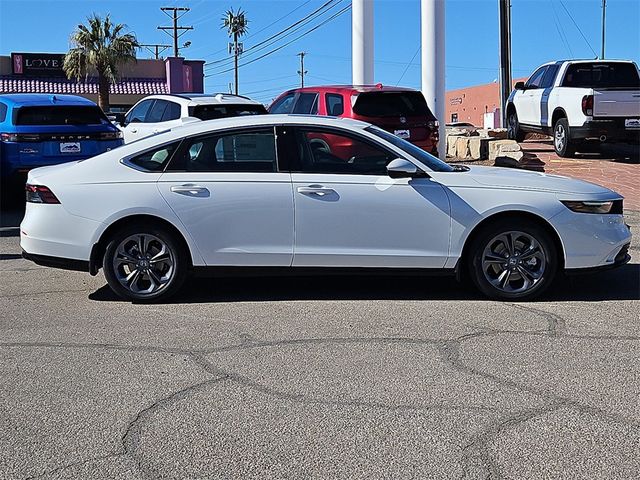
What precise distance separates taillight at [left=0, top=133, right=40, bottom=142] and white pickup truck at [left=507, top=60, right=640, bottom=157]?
10.00 metres

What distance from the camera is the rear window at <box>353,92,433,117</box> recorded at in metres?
13.4

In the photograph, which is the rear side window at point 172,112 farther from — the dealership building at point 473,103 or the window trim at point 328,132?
the dealership building at point 473,103

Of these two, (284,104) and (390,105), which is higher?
(284,104)

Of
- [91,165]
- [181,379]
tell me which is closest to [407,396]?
[181,379]

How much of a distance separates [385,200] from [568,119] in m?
11.1

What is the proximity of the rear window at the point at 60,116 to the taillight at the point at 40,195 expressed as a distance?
17.6ft

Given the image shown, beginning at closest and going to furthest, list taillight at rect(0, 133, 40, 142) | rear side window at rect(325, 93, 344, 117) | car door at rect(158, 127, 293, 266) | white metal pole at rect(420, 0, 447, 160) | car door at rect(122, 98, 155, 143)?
car door at rect(158, 127, 293, 266) < taillight at rect(0, 133, 40, 142) < rear side window at rect(325, 93, 344, 117) < car door at rect(122, 98, 155, 143) < white metal pole at rect(420, 0, 447, 160)

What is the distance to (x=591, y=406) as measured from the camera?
4.80 m

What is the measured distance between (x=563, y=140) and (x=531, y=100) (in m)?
1.73

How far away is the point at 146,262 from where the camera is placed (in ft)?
23.7

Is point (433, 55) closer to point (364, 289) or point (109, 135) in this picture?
point (109, 135)

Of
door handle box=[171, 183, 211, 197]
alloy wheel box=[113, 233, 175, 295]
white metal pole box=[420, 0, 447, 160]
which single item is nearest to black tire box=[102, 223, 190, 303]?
alloy wheel box=[113, 233, 175, 295]

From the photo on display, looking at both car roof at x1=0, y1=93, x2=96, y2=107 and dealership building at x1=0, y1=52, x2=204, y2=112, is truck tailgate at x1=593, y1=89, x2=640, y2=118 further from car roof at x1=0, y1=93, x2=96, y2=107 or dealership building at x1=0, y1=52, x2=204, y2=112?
dealership building at x1=0, y1=52, x2=204, y2=112

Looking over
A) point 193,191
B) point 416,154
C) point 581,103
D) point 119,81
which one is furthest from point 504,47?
point 119,81
